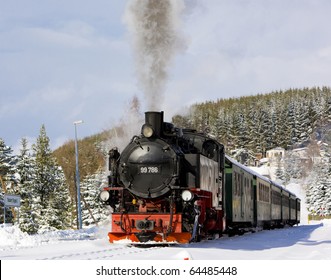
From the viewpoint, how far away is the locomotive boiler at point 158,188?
1664cm

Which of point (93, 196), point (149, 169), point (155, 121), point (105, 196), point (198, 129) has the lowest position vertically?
point (93, 196)

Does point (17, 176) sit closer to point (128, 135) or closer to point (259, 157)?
point (128, 135)

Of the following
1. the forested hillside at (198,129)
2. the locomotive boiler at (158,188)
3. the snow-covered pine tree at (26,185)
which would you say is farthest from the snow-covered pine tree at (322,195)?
the locomotive boiler at (158,188)

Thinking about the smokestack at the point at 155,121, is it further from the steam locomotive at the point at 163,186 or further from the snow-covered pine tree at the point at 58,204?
the snow-covered pine tree at the point at 58,204

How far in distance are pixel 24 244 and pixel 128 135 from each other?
36.2 metres

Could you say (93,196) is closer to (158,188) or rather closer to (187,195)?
(158,188)

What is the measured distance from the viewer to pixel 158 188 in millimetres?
16938

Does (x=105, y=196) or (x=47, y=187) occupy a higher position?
(x=105, y=196)

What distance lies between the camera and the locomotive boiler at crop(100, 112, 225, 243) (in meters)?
16.6

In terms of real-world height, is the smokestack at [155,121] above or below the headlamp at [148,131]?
above

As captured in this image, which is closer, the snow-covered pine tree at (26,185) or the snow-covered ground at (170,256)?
the snow-covered ground at (170,256)

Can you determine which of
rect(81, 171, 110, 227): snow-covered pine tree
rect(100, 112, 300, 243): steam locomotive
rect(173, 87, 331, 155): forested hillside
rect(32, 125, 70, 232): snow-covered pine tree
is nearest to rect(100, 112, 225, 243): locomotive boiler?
rect(100, 112, 300, 243): steam locomotive

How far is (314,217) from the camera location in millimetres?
90625

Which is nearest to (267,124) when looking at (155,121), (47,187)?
(47,187)
